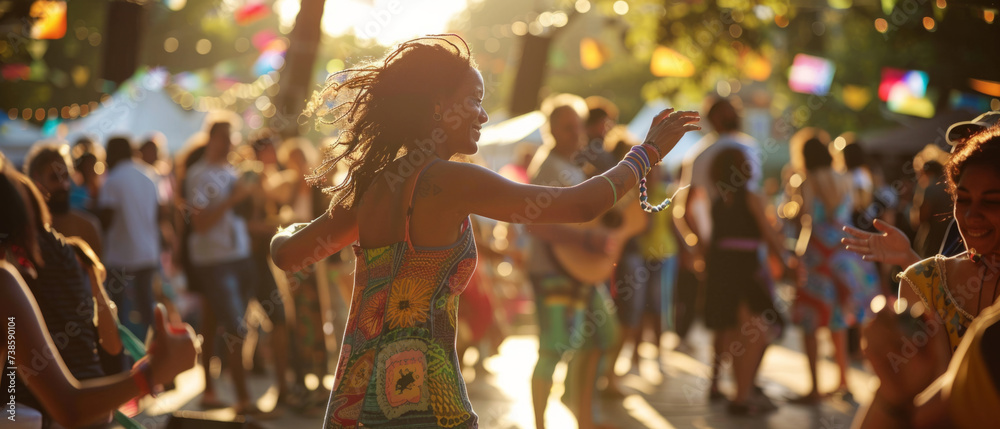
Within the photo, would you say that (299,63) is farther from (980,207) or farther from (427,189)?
(980,207)

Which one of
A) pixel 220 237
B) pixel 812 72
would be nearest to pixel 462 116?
pixel 220 237

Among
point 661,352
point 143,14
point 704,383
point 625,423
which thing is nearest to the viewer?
point 625,423

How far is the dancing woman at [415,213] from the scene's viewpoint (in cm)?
243

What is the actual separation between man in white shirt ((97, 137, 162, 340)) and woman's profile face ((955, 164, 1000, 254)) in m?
6.35

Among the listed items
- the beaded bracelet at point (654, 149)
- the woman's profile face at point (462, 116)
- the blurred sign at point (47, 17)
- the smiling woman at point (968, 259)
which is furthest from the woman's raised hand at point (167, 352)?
the blurred sign at point (47, 17)

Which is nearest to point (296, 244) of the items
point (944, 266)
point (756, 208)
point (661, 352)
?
point (944, 266)

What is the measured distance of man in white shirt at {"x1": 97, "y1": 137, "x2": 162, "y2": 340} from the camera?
7547mm

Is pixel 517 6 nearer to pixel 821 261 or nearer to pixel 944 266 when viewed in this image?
pixel 821 261

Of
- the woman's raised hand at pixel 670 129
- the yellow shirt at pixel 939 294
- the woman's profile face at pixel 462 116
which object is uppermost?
the woman's profile face at pixel 462 116

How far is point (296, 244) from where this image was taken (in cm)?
268

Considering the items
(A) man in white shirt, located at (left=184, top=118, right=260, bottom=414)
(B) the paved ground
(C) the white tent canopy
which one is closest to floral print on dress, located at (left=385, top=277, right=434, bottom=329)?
(B) the paved ground

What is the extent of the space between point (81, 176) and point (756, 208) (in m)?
5.40

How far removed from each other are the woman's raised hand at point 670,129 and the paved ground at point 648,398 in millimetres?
3613

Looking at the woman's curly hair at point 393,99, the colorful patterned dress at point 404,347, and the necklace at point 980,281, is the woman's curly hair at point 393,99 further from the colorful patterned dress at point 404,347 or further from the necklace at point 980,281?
the necklace at point 980,281
